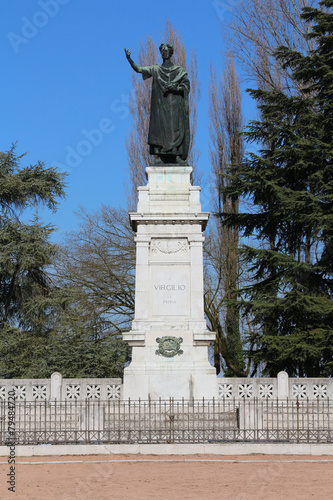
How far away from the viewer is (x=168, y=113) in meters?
19.4

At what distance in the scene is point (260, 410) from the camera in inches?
564

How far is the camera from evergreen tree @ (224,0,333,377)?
74.6ft

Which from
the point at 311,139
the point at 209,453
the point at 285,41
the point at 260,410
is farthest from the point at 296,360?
the point at 285,41

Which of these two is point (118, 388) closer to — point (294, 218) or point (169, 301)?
point (169, 301)

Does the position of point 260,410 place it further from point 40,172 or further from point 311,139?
point 40,172

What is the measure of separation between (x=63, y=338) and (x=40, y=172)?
7642 mm

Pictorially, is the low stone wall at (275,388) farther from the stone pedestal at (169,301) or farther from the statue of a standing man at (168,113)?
the statue of a standing man at (168,113)

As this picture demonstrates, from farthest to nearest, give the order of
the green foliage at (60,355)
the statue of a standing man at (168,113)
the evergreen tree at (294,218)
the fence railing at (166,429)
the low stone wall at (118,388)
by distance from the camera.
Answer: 1. the green foliage at (60,355)
2. the evergreen tree at (294,218)
3. the statue of a standing man at (168,113)
4. the low stone wall at (118,388)
5. the fence railing at (166,429)

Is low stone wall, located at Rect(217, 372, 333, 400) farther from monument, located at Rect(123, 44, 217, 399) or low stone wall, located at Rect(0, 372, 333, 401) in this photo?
monument, located at Rect(123, 44, 217, 399)

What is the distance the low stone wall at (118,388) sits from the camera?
1683cm

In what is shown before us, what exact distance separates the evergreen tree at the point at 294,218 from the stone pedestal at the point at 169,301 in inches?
225

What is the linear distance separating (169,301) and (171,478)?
695cm

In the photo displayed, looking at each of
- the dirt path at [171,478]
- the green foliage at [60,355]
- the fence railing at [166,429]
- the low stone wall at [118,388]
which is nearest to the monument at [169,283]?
the low stone wall at [118,388]

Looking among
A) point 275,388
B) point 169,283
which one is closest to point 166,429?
point 275,388
